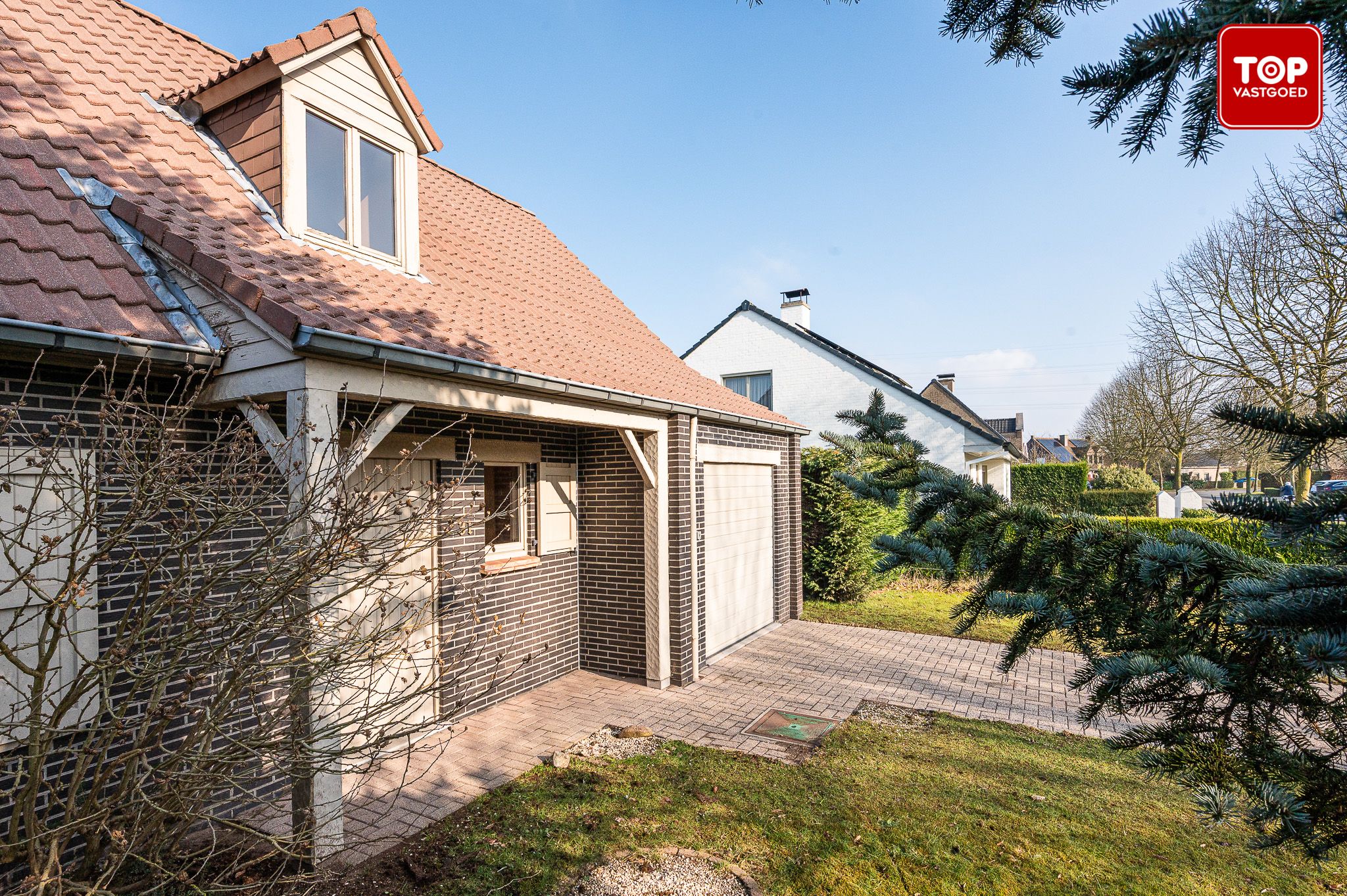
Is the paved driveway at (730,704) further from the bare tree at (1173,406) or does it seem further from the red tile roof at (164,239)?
the bare tree at (1173,406)

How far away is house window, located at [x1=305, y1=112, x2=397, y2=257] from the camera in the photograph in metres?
5.78

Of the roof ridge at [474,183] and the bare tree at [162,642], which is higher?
the roof ridge at [474,183]

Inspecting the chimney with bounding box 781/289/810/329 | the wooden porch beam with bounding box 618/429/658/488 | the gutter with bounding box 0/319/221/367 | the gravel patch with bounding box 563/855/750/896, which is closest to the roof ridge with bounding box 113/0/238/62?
the gutter with bounding box 0/319/221/367

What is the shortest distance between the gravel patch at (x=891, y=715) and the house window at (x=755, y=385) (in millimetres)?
14410

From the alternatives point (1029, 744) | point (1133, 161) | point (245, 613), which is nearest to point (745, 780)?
point (1029, 744)

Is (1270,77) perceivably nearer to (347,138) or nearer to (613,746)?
(613,746)

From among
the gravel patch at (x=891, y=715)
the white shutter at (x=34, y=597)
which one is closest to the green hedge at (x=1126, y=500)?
the gravel patch at (x=891, y=715)

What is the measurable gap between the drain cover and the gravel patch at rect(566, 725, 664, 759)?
39.5 inches

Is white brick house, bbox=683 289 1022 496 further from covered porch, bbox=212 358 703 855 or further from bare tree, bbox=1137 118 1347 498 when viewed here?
covered porch, bbox=212 358 703 855

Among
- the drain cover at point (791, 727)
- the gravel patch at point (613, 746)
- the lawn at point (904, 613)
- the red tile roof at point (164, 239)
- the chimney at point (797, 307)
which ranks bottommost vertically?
the lawn at point (904, 613)

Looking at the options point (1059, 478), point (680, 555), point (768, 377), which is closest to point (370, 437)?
point (680, 555)

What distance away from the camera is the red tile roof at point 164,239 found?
12.9 feet

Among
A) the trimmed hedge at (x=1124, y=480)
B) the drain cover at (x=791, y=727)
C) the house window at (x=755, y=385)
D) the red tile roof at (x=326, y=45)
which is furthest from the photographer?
the trimmed hedge at (x=1124, y=480)

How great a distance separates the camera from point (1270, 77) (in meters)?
1.74
